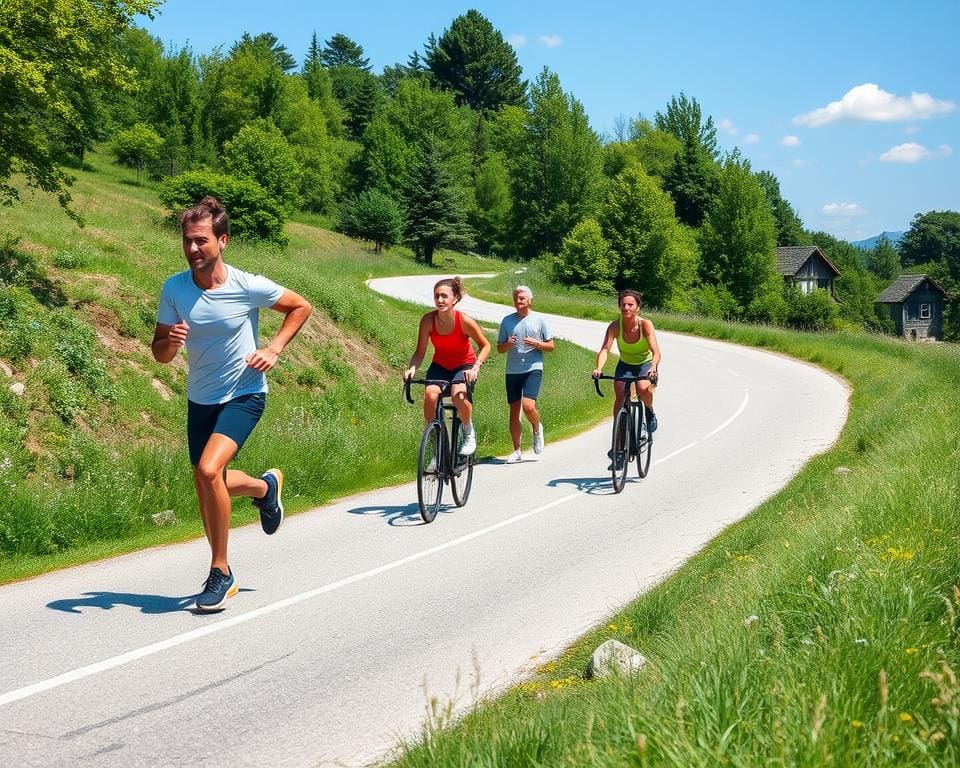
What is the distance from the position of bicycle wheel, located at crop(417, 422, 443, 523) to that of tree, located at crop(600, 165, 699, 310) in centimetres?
6891

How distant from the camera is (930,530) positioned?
6.83m

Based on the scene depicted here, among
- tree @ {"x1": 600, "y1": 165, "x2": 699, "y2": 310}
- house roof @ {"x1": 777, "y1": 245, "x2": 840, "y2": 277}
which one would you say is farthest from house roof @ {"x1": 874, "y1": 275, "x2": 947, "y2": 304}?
tree @ {"x1": 600, "y1": 165, "x2": 699, "y2": 310}

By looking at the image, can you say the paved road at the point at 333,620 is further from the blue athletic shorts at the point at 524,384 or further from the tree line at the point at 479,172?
the tree line at the point at 479,172

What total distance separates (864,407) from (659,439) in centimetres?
598

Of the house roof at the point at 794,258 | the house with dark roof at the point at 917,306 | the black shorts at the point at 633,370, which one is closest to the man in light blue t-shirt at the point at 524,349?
the black shorts at the point at 633,370

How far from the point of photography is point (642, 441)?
13.0m

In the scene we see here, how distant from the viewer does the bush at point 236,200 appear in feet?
157

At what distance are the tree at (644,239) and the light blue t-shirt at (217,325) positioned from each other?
72.5m

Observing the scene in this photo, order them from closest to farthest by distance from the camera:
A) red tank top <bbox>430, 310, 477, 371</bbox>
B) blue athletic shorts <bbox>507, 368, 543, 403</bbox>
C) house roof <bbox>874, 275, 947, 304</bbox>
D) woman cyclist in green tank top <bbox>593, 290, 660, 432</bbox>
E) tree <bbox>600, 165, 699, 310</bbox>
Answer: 1. red tank top <bbox>430, 310, 477, 371</bbox>
2. woman cyclist in green tank top <bbox>593, 290, 660, 432</bbox>
3. blue athletic shorts <bbox>507, 368, 543, 403</bbox>
4. tree <bbox>600, 165, 699, 310</bbox>
5. house roof <bbox>874, 275, 947, 304</bbox>

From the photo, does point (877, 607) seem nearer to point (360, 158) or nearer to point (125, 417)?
point (125, 417)

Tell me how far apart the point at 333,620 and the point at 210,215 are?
2.68 metres

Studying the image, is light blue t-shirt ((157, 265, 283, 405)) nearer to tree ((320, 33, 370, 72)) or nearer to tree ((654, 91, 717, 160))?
tree ((654, 91, 717, 160))

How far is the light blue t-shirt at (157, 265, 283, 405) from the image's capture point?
6695mm

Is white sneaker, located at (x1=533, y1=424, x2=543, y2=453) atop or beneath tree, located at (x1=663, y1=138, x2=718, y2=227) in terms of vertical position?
beneath
